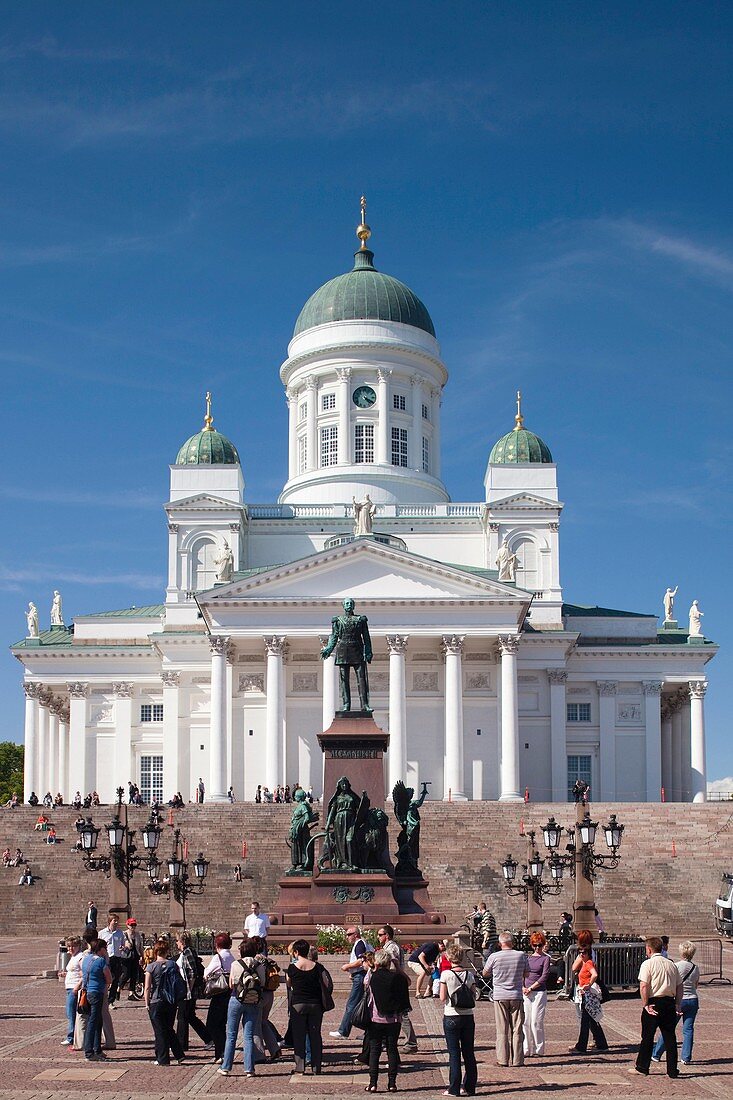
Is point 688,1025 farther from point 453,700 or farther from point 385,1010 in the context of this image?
point 453,700

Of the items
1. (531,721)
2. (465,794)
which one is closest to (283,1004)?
(465,794)

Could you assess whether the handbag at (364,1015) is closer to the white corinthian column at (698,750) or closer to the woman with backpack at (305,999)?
the woman with backpack at (305,999)

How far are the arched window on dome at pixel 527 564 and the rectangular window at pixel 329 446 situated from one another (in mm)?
13034

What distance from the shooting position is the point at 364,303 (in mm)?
87562

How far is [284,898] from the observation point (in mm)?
32000

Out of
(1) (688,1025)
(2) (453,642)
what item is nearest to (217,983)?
(1) (688,1025)

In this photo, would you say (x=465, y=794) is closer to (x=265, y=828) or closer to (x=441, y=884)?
(x=265, y=828)

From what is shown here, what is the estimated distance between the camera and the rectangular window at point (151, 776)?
76.2 meters

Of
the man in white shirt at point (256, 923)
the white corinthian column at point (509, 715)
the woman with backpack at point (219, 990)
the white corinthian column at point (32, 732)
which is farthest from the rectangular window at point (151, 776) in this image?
the woman with backpack at point (219, 990)

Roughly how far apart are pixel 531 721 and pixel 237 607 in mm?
16415

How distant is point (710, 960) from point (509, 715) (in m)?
34.1

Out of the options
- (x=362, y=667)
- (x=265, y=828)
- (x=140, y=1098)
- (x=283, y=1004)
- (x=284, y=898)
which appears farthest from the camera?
(x=265, y=828)

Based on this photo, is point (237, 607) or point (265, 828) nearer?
point (265, 828)

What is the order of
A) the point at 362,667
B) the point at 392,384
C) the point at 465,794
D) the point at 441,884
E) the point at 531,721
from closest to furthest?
1. the point at 362,667
2. the point at 441,884
3. the point at 465,794
4. the point at 531,721
5. the point at 392,384
